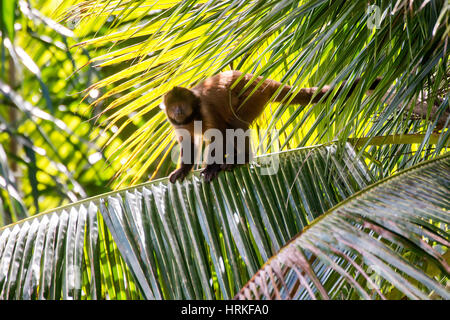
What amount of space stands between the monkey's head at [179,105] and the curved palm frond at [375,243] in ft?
5.89

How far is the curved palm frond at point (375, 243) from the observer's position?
1416 millimetres

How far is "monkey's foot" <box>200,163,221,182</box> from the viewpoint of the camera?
8.72ft

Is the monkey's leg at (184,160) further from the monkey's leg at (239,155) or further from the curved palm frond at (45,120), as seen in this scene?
the curved palm frond at (45,120)

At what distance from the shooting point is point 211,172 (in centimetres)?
→ 275

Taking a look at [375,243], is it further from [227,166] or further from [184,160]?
[184,160]

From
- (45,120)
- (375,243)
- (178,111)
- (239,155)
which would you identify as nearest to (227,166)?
(239,155)

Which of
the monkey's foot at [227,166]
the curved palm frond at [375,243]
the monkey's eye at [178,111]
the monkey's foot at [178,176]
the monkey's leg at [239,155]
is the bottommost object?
the curved palm frond at [375,243]

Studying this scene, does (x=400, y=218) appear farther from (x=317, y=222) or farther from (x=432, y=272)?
(x=432, y=272)

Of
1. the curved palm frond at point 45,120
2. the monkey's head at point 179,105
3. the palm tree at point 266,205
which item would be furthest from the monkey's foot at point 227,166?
the curved palm frond at point 45,120

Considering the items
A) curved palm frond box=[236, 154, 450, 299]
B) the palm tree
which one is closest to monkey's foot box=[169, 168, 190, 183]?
the palm tree
